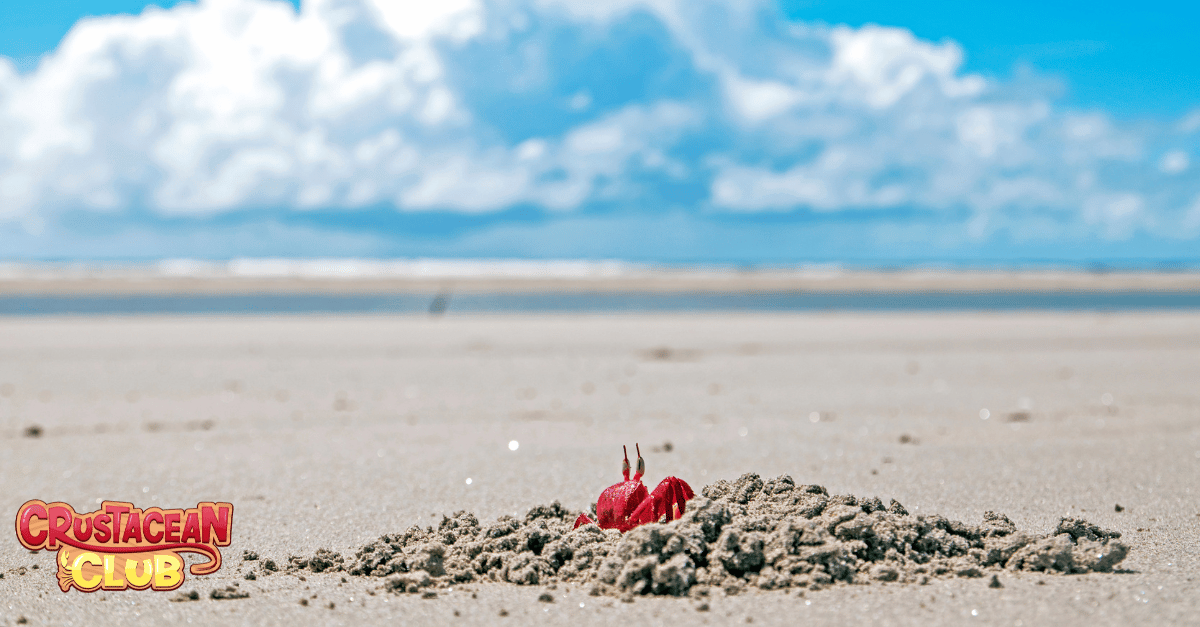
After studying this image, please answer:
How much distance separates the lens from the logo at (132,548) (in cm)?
302

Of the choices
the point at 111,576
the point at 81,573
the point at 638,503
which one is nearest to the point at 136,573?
the point at 111,576

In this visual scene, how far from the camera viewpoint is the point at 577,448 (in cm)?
556

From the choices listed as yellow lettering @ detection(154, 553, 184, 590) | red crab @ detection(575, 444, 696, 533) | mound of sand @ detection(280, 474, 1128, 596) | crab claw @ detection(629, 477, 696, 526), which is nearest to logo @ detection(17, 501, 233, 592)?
yellow lettering @ detection(154, 553, 184, 590)

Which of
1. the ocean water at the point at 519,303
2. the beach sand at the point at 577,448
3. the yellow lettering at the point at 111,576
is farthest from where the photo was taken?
the ocean water at the point at 519,303

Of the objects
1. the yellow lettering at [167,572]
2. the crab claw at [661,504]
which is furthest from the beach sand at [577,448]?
the crab claw at [661,504]

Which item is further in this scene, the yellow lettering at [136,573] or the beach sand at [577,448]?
the yellow lettering at [136,573]

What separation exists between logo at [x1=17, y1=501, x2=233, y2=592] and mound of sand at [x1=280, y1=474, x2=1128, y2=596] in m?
0.37

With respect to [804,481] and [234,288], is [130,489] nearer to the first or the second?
[804,481]

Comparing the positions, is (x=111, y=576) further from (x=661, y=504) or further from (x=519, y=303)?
(x=519, y=303)

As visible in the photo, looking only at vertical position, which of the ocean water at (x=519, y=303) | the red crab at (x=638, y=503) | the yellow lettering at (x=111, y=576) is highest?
the ocean water at (x=519, y=303)

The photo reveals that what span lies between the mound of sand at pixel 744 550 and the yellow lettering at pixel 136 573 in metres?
0.49

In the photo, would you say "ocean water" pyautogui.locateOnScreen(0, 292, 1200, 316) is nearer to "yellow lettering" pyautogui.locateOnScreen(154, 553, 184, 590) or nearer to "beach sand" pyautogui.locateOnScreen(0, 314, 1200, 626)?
"beach sand" pyautogui.locateOnScreen(0, 314, 1200, 626)

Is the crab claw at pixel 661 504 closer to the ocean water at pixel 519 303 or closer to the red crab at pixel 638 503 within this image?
the red crab at pixel 638 503

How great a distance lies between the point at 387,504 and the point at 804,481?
6.72ft
